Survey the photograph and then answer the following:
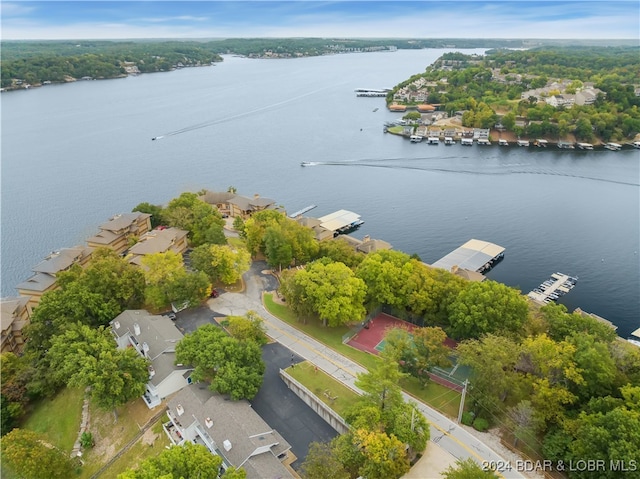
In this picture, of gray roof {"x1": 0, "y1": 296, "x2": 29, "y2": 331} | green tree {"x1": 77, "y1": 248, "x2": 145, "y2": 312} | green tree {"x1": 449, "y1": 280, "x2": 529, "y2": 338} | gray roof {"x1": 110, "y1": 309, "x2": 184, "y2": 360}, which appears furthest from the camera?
gray roof {"x1": 0, "y1": 296, "x2": 29, "y2": 331}

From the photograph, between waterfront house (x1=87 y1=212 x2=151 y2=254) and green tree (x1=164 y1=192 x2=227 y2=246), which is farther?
green tree (x1=164 y1=192 x2=227 y2=246)

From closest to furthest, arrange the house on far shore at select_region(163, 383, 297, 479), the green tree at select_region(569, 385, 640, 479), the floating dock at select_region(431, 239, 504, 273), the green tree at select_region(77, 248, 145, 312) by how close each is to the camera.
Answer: the green tree at select_region(569, 385, 640, 479) < the house on far shore at select_region(163, 383, 297, 479) < the green tree at select_region(77, 248, 145, 312) < the floating dock at select_region(431, 239, 504, 273)

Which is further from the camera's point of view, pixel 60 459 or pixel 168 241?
pixel 168 241

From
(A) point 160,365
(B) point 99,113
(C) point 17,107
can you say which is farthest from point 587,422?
(C) point 17,107

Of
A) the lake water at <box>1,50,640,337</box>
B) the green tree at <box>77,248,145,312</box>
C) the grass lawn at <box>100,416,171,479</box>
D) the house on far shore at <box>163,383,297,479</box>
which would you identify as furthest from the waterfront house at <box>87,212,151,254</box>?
the house on far shore at <box>163,383,297,479</box>

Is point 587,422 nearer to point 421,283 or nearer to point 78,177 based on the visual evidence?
point 421,283

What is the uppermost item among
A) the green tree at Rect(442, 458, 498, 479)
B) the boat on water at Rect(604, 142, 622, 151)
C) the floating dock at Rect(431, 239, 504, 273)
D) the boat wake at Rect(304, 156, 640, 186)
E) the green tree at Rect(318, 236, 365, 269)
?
the green tree at Rect(442, 458, 498, 479)

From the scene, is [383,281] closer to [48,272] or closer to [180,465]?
[180,465]

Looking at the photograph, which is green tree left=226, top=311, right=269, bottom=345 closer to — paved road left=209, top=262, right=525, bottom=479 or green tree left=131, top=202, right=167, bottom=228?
paved road left=209, top=262, right=525, bottom=479
